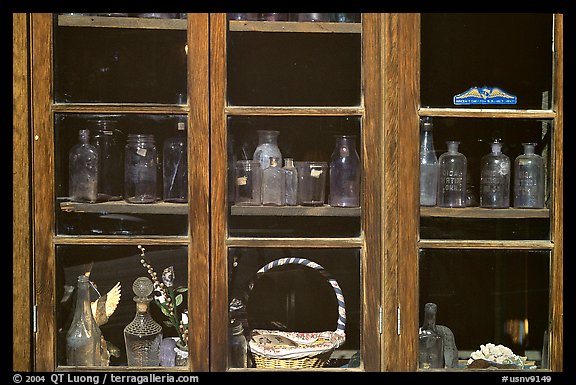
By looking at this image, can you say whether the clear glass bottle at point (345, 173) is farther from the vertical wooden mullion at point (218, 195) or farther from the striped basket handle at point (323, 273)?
the vertical wooden mullion at point (218, 195)

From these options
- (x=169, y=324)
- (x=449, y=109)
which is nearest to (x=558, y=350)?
(x=449, y=109)

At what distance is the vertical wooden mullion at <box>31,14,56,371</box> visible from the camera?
2.02m

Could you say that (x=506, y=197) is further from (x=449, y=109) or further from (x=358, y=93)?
(x=358, y=93)

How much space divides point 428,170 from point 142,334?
1.04m

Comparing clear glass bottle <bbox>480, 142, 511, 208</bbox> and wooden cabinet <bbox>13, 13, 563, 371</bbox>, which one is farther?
clear glass bottle <bbox>480, 142, 511, 208</bbox>

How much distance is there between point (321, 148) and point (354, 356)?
0.66 metres

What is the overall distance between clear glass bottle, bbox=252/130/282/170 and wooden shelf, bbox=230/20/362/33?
32 centimetres

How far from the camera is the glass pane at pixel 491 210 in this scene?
6.88ft

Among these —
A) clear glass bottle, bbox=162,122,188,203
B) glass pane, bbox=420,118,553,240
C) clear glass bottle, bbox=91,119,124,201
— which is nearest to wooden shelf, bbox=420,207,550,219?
glass pane, bbox=420,118,553,240

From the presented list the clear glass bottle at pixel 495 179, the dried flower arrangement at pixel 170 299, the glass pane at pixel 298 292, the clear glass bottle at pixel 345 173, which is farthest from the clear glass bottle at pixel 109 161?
the clear glass bottle at pixel 495 179

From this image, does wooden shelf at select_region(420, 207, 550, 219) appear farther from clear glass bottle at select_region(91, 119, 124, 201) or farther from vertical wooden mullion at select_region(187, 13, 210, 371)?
clear glass bottle at select_region(91, 119, 124, 201)

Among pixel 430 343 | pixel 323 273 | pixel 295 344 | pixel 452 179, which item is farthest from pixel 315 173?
pixel 430 343

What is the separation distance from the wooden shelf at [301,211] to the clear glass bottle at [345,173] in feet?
0.09

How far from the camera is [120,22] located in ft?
6.92
